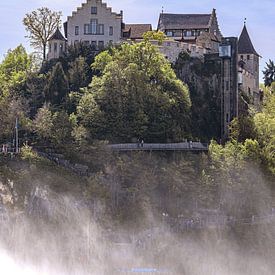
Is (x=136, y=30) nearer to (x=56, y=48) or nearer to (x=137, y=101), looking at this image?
(x=56, y=48)

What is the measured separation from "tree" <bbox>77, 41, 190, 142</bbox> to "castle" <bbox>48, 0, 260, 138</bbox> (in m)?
5.25

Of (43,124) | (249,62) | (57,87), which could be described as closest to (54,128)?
(43,124)

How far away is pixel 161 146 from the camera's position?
77.0 metres

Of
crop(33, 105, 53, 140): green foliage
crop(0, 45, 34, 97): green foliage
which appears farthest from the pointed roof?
crop(33, 105, 53, 140): green foliage

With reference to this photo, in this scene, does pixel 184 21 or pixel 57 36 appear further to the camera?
pixel 184 21

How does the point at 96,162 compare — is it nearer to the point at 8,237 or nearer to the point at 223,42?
the point at 8,237

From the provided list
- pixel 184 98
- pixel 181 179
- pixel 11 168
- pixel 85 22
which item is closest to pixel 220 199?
pixel 181 179

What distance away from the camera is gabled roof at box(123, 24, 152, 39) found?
93.9 meters

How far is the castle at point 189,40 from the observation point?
280 feet

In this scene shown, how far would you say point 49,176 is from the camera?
71125 millimetres

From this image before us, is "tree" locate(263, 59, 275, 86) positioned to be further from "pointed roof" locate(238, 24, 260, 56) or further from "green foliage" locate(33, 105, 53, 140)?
"green foliage" locate(33, 105, 53, 140)

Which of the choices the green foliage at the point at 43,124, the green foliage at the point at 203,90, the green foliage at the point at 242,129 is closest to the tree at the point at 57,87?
the green foliage at the point at 43,124

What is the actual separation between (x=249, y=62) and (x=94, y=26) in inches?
717

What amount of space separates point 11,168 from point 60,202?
536 cm
